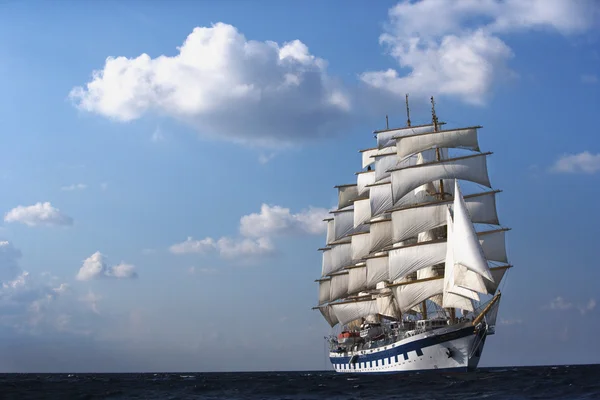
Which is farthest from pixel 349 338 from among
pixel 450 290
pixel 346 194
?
pixel 450 290

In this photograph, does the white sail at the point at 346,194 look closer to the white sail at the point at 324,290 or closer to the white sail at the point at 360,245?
the white sail at the point at 360,245

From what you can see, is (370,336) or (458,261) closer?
(458,261)

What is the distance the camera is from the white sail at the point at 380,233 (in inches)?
3804

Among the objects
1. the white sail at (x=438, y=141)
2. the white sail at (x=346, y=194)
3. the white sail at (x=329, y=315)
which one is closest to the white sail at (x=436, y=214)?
the white sail at (x=438, y=141)

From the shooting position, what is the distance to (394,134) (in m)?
105

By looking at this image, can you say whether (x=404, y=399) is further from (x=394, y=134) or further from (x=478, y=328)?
(x=394, y=134)

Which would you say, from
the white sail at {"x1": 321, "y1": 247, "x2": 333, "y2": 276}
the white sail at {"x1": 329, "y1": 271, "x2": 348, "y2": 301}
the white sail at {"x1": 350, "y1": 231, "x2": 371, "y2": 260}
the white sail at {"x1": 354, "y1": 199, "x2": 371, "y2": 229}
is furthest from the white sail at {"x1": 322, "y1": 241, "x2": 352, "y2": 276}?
the white sail at {"x1": 350, "y1": 231, "x2": 371, "y2": 260}

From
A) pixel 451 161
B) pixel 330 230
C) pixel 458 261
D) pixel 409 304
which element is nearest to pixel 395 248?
pixel 409 304

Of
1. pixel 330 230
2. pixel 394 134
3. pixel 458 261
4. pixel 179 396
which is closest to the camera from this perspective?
pixel 179 396

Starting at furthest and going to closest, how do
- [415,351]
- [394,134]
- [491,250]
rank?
1. [394,134]
2. [491,250]
3. [415,351]

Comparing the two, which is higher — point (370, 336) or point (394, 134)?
point (394, 134)

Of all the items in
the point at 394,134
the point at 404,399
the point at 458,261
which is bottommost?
the point at 404,399

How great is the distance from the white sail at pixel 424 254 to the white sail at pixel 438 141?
1386 centimetres

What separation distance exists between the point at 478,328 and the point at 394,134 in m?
41.4
